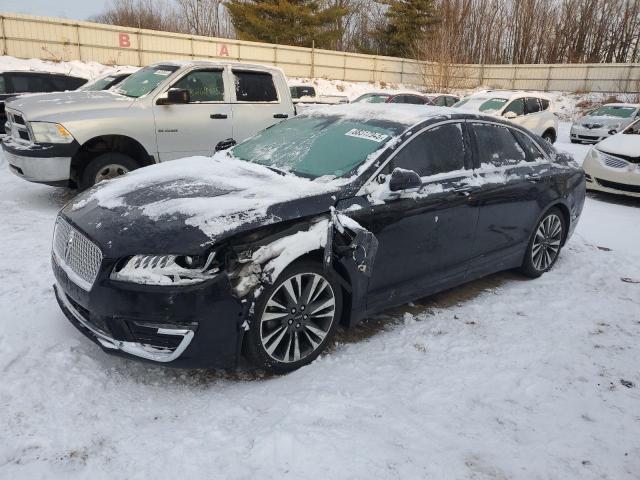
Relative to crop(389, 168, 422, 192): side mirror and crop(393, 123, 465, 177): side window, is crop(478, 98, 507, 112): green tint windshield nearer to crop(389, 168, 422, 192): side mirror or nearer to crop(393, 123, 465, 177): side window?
crop(393, 123, 465, 177): side window

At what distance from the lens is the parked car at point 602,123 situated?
17.0 meters

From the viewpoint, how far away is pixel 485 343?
11.9ft

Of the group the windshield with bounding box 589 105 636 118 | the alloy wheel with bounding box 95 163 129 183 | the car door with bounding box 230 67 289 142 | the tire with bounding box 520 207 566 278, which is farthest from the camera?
the windshield with bounding box 589 105 636 118

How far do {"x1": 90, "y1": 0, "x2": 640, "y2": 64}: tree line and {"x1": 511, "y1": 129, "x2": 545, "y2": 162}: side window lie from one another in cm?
3249

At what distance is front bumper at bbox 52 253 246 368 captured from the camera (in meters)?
2.64

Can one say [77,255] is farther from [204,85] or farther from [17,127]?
[204,85]

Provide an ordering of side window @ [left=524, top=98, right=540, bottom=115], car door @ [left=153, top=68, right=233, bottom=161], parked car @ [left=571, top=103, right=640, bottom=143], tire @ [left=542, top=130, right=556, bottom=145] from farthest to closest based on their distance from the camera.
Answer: parked car @ [left=571, top=103, right=640, bottom=143], tire @ [left=542, top=130, right=556, bottom=145], side window @ [left=524, top=98, right=540, bottom=115], car door @ [left=153, top=68, right=233, bottom=161]

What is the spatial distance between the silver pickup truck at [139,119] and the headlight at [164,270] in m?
2.41

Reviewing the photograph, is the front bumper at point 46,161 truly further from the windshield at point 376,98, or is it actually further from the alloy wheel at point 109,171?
the windshield at point 376,98

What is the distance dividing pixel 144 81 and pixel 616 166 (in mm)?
7741

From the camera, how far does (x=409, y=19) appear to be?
40.6 metres

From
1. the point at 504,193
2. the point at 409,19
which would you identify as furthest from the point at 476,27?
the point at 504,193

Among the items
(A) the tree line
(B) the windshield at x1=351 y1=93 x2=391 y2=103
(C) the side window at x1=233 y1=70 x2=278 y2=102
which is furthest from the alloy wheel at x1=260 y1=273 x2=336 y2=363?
(A) the tree line

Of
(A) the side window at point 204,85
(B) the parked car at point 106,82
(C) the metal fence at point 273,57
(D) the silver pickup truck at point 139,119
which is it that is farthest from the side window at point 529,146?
(C) the metal fence at point 273,57
